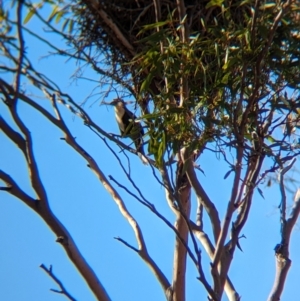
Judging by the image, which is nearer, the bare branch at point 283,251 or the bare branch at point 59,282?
the bare branch at point 59,282

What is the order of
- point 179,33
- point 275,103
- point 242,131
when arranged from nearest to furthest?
point 242,131 < point 275,103 < point 179,33

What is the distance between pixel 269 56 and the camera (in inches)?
71.0

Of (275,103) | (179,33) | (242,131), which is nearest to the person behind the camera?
(242,131)

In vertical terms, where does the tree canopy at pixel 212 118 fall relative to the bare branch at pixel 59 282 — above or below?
above

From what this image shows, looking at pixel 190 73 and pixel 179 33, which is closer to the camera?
pixel 190 73

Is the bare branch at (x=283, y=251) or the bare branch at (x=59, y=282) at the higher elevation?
the bare branch at (x=283, y=251)

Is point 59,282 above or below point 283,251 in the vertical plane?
below

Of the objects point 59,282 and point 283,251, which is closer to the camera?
point 59,282

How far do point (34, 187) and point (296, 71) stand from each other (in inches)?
30.0

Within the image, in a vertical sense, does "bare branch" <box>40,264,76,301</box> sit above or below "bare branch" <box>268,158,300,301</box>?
below

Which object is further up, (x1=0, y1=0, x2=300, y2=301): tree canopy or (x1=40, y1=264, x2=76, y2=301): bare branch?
(x1=0, y1=0, x2=300, y2=301): tree canopy

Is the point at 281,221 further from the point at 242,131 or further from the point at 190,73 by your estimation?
the point at 190,73

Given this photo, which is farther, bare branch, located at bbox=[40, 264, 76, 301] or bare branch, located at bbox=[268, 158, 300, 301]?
bare branch, located at bbox=[268, 158, 300, 301]

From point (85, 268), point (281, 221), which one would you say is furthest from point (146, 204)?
point (281, 221)
